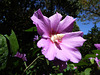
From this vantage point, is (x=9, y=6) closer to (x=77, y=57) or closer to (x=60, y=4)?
(x=77, y=57)

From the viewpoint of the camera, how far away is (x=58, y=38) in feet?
2.12

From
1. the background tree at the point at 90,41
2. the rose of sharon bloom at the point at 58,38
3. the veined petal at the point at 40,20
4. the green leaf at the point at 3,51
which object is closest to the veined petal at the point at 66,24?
the rose of sharon bloom at the point at 58,38

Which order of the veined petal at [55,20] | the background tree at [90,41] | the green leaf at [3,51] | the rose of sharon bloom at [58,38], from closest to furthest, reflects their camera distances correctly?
the green leaf at [3,51] → the rose of sharon bloom at [58,38] → the veined petal at [55,20] → the background tree at [90,41]

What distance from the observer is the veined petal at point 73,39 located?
0.60 metres

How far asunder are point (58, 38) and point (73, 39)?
91 millimetres

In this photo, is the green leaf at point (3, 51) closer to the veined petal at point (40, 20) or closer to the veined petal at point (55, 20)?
the veined petal at point (40, 20)

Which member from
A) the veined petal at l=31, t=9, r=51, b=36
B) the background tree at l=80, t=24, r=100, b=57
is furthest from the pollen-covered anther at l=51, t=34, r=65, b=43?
the background tree at l=80, t=24, r=100, b=57

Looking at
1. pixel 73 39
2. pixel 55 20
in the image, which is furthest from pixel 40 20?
pixel 73 39

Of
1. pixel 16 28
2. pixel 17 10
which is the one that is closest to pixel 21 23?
pixel 16 28

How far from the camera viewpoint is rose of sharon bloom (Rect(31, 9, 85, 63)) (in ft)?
1.70

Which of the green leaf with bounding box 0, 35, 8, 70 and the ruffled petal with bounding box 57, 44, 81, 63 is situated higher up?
the green leaf with bounding box 0, 35, 8, 70

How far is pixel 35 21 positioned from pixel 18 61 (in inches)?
9.1

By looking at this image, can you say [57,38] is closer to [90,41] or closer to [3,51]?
[3,51]

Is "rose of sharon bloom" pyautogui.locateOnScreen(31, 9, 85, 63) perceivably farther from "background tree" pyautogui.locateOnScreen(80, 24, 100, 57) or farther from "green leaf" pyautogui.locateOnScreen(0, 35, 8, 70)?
"background tree" pyautogui.locateOnScreen(80, 24, 100, 57)
